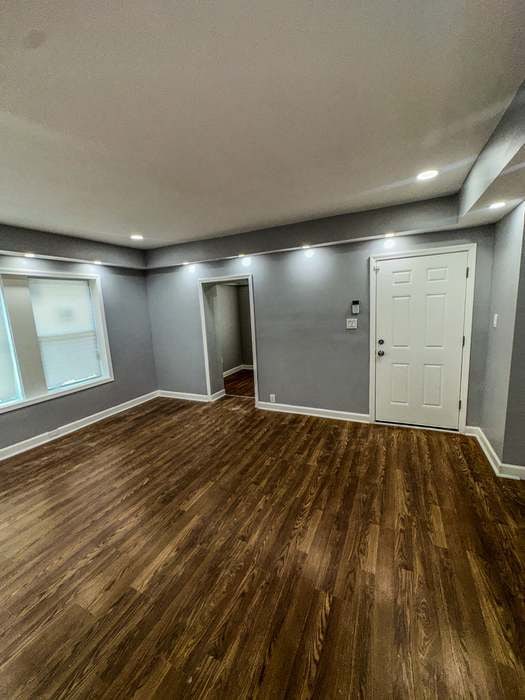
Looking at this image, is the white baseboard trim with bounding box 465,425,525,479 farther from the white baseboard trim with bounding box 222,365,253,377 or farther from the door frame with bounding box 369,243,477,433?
the white baseboard trim with bounding box 222,365,253,377

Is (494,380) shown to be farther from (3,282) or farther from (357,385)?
(3,282)

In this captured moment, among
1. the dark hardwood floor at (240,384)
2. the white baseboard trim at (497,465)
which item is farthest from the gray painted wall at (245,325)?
the white baseboard trim at (497,465)

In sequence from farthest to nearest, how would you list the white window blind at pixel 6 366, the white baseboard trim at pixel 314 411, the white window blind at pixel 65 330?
the white baseboard trim at pixel 314 411 < the white window blind at pixel 65 330 < the white window blind at pixel 6 366

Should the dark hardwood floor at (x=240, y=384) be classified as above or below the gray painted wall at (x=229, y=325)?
below

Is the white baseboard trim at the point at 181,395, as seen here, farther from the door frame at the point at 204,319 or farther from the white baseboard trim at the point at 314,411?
the white baseboard trim at the point at 314,411

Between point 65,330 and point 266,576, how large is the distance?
13.0 feet

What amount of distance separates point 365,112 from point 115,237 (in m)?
3.56

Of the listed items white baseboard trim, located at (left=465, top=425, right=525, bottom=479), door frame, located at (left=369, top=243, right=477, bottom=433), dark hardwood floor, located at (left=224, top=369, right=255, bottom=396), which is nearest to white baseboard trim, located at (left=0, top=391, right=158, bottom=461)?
dark hardwood floor, located at (left=224, top=369, right=255, bottom=396)

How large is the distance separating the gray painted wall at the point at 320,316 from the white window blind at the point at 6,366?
7.69ft

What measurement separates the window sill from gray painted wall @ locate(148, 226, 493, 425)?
1751 millimetres

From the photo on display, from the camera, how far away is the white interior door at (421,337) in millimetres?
3162

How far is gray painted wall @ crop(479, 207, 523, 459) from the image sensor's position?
2365 mm

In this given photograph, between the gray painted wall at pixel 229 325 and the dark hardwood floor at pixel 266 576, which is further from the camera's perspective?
the gray painted wall at pixel 229 325

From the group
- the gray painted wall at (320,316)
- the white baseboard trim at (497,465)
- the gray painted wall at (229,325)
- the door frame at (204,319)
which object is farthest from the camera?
the gray painted wall at (229,325)
